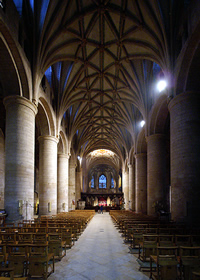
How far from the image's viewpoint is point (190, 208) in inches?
495

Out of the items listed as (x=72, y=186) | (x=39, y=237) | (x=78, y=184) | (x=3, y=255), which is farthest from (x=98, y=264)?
(x=78, y=184)

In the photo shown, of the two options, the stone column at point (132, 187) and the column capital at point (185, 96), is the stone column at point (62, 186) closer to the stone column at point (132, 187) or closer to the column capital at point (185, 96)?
the stone column at point (132, 187)

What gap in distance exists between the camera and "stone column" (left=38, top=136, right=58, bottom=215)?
20766mm

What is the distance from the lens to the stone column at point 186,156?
12680 mm

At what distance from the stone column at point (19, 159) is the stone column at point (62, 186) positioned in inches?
549

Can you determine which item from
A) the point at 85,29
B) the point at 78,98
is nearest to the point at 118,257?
the point at 85,29

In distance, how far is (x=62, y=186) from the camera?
2850cm

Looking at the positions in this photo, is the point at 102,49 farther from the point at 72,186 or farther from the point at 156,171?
the point at 72,186

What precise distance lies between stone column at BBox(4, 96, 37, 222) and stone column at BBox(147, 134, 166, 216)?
10688 mm

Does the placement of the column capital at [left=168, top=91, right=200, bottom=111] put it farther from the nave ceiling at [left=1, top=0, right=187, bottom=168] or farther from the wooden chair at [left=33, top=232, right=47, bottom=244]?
the wooden chair at [left=33, top=232, right=47, bottom=244]

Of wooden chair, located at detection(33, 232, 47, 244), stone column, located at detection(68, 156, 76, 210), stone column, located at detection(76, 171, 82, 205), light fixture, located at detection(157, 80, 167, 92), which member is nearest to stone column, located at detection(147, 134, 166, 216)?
light fixture, located at detection(157, 80, 167, 92)

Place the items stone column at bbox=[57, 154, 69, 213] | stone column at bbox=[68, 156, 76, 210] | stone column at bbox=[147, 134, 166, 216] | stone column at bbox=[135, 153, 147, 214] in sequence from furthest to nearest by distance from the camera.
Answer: stone column at bbox=[68, 156, 76, 210], stone column at bbox=[57, 154, 69, 213], stone column at bbox=[135, 153, 147, 214], stone column at bbox=[147, 134, 166, 216]

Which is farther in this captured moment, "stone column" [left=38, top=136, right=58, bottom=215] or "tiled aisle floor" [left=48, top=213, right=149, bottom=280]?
"stone column" [left=38, top=136, right=58, bottom=215]

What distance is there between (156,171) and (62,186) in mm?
12151
